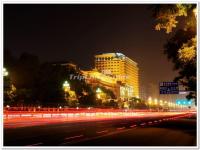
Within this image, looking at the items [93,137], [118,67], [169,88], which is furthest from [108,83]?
[93,137]

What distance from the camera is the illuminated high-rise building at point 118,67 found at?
98.1 m

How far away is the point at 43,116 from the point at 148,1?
101 feet

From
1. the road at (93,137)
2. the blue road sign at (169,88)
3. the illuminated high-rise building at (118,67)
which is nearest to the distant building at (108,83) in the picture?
the illuminated high-rise building at (118,67)

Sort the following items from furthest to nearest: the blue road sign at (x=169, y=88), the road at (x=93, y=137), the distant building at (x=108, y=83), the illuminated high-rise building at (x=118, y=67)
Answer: the distant building at (x=108, y=83) < the illuminated high-rise building at (x=118, y=67) < the blue road sign at (x=169, y=88) < the road at (x=93, y=137)

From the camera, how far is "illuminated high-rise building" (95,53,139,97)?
98.1 metres

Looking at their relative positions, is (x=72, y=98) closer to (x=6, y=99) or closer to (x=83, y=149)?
(x=6, y=99)

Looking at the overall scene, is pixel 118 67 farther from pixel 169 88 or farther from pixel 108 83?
pixel 169 88

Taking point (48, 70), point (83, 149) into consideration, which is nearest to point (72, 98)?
point (48, 70)

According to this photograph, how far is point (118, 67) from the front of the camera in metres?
101

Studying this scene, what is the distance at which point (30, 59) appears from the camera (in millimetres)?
57406

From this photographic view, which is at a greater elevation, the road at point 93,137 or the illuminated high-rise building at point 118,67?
the illuminated high-rise building at point 118,67

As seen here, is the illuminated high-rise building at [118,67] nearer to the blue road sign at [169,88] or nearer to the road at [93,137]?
the blue road sign at [169,88]

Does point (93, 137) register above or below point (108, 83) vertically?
below

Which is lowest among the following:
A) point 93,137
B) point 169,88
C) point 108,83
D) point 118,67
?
point 93,137
